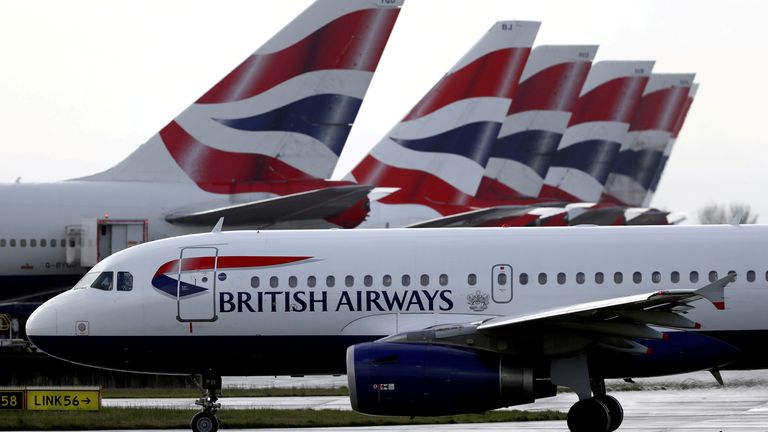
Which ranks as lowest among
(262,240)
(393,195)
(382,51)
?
(262,240)

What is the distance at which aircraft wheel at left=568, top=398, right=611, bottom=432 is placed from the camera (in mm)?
21312

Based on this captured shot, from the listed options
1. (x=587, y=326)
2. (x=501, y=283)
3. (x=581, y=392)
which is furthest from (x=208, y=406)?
(x=587, y=326)

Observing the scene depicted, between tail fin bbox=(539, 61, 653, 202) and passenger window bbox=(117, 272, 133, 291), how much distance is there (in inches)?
1512

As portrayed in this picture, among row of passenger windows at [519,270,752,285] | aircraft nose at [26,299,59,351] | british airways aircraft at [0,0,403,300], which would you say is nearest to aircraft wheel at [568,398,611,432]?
row of passenger windows at [519,270,752,285]

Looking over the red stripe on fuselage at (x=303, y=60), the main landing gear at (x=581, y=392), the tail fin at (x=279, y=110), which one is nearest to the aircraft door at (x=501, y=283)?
the main landing gear at (x=581, y=392)

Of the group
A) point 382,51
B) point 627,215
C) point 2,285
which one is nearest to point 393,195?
point 382,51

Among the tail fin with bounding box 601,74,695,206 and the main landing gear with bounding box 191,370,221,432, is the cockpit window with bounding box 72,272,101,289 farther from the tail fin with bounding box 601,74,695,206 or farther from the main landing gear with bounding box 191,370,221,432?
the tail fin with bounding box 601,74,695,206

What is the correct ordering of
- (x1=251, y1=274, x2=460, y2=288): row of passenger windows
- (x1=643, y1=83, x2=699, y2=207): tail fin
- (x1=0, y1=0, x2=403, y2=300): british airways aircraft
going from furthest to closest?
1. (x1=643, y1=83, x2=699, y2=207): tail fin
2. (x1=0, y1=0, x2=403, y2=300): british airways aircraft
3. (x1=251, y1=274, x2=460, y2=288): row of passenger windows

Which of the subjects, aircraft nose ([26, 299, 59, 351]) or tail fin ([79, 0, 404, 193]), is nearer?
aircraft nose ([26, 299, 59, 351])

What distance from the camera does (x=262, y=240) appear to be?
2327 cm

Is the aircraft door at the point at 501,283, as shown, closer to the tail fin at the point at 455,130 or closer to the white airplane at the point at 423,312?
the white airplane at the point at 423,312

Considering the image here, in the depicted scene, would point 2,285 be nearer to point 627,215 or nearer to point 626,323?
point 626,323

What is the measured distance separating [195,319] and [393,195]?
2041 cm

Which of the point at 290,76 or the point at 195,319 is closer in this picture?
the point at 195,319
